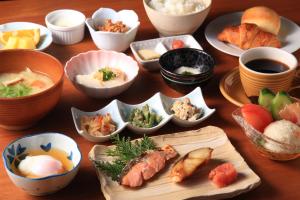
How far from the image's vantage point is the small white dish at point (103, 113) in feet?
4.76

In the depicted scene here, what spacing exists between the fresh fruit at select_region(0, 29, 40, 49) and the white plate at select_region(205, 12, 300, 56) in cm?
66

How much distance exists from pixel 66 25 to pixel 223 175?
0.98 m

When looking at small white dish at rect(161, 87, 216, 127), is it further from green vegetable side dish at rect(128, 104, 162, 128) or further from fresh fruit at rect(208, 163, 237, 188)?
fresh fruit at rect(208, 163, 237, 188)

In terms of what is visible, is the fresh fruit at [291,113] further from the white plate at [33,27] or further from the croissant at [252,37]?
the white plate at [33,27]

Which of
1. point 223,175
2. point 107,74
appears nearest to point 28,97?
point 107,74

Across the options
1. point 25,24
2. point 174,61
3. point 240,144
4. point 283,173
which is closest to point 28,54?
point 25,24

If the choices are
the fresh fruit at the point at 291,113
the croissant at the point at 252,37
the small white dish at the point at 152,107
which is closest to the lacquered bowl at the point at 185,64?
the small white dish at the point at 152,107

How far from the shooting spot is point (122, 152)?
54.4 inches

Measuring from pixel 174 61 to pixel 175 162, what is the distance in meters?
0.51

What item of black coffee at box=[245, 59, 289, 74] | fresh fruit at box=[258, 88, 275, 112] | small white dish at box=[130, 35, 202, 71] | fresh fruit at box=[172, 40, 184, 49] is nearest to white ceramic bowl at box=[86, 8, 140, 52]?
small white dish at box=[130, 35, 202, 71]

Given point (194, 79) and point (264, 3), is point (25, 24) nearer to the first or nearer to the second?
point (194, 79)

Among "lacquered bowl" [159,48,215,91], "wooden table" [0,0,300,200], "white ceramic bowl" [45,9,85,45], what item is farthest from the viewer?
"white ceramic bowl" [45,9,85,45]

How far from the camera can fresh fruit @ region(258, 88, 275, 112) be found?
4.91 feet

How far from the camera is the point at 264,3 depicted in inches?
92.0
